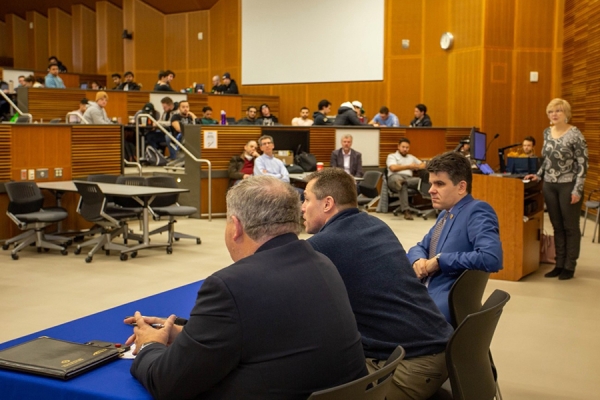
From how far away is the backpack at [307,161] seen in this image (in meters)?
10.9

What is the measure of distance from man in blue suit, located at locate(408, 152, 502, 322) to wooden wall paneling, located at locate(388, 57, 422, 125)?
38.1 feet

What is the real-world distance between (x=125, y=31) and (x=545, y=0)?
36.0ft

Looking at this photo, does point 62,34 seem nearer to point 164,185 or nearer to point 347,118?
point 347,118

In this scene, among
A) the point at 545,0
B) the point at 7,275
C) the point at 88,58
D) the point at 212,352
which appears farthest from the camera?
the point at 88,58

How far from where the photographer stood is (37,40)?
23203mm

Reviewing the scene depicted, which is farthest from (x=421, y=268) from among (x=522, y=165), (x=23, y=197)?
(x=522, y=165)

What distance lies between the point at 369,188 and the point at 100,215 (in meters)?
3.97

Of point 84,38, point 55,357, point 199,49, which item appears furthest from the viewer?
point 84,38

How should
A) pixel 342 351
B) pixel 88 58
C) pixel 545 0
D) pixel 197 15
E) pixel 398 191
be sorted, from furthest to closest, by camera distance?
pixel 88 58, pixel 197 15, pixel 545 0, pixel 398 191, pixel 342 351

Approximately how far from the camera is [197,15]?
1877cm

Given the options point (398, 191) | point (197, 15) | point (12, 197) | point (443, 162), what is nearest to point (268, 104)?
point (197, 15)

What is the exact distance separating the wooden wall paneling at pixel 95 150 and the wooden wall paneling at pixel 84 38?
1329 cm

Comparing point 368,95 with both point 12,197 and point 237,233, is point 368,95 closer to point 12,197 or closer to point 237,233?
point 12,197

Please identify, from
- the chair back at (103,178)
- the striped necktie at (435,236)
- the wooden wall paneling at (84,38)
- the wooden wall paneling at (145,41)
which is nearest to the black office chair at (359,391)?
the striped necktie at (435,236)
